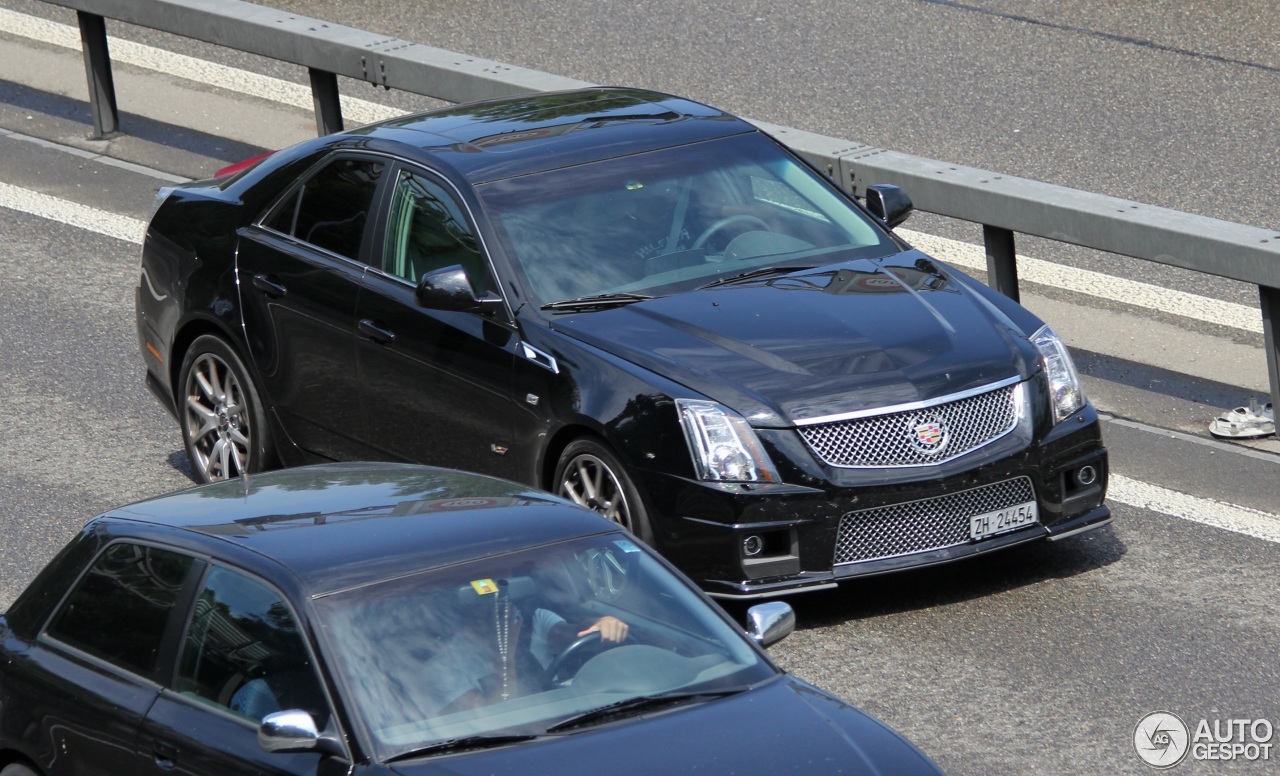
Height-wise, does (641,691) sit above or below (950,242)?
above

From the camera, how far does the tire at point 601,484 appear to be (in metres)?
7.75

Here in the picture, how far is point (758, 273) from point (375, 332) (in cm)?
163

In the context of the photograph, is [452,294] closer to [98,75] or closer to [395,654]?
[395,654]

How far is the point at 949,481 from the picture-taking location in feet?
25.1

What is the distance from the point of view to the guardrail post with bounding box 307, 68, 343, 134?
44.8 feet

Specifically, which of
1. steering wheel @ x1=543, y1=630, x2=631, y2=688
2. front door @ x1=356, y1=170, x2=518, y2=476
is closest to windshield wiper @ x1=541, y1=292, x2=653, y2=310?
front door @ x1=356, y1=170, x2=518, y2=476

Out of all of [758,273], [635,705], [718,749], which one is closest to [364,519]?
[635,705]

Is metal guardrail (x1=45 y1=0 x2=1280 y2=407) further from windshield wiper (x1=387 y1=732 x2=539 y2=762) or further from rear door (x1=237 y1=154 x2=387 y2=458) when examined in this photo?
windshield wiper (x1=387 y1=732 x2=539 y2=762)

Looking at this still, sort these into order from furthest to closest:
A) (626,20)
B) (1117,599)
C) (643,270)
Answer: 1. (626,20)
2. (643,270)
3. (1117,599)

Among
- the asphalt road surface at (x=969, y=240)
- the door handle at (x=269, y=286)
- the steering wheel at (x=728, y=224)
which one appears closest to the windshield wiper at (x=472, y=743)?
the asphalt road surface at (x=969, y=240)

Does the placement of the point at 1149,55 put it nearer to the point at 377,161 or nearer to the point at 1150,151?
the point at 1150,151

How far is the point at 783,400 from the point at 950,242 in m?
5.66

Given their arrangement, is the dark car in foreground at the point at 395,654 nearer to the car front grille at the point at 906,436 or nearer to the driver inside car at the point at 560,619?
the driver inside car at the point at 560,619

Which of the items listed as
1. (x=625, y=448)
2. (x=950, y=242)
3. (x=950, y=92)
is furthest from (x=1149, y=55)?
(x=625, y=448)
